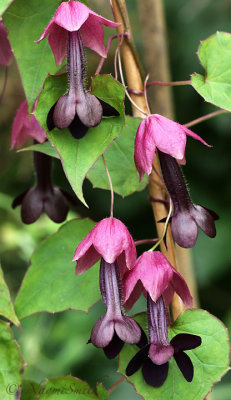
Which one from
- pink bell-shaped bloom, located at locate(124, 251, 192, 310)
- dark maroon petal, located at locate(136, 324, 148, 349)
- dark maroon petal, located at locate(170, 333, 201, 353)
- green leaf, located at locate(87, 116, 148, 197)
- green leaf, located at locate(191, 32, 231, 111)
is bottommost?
dark maroon petal, located at locate(136, 324, 148, 349)

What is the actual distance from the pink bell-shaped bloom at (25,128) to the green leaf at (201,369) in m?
0.27

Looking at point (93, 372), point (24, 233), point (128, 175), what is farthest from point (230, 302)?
point (128, 175)

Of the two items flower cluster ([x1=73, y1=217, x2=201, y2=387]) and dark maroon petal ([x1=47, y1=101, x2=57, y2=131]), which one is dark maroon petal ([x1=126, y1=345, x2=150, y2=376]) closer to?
flower cluster ([x1=73, y1=217, x2=201, y2=387])

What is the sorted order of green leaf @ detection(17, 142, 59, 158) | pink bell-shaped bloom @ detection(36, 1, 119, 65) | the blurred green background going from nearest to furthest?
1. pink bell-shaped bloom @ detection(36, 1, 119, 65)
2. green leaf @ detection(17, 142, 59, 158)
3. the blurred green background

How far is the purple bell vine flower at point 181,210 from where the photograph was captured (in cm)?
61

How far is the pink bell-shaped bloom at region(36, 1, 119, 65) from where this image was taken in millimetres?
561

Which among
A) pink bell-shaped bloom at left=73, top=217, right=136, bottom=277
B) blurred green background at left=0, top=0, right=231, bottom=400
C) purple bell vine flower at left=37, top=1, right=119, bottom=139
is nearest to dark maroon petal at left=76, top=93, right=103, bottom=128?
purple bell vine flower at left=37, top=1, right=119, bottom=139

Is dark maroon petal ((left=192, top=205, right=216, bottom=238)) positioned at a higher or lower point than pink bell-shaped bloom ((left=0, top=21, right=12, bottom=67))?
lower

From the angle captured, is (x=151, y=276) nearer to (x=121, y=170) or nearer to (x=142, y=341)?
(x=142, y=341)

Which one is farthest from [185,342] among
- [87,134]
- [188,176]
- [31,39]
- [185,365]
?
[188,176]

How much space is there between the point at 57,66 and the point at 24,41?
0.04 m

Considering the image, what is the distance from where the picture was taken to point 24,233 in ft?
4.94

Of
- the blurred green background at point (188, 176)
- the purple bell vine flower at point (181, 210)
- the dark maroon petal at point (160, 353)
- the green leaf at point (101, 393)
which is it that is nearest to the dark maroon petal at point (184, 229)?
the purple bell vine flower at point (181, 210)

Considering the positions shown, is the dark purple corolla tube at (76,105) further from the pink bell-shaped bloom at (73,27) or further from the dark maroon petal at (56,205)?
the dark maroon petal at (56,205)
